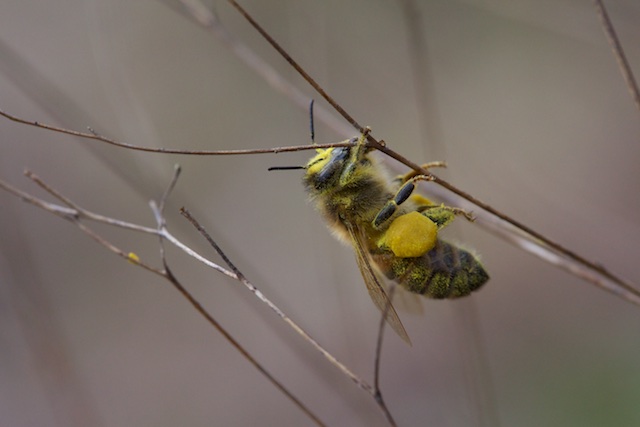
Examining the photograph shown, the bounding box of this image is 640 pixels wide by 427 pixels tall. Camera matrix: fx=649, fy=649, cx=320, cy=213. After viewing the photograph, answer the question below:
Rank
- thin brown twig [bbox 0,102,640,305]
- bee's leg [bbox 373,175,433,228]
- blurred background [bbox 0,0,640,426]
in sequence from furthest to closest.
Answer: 1. blurred background [bbox 0,0,640,426]
2. bee's leg [bbox 373,175,433,228]
3. thin brown twig [bbox 0,102,640,305]

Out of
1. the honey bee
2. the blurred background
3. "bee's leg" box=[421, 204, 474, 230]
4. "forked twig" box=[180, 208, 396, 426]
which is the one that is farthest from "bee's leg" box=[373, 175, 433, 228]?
the blurred background

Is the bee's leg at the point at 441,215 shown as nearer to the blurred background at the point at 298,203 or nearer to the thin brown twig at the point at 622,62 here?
the thin brown twig at the point at 622,62

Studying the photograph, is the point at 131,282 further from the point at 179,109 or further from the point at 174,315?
the point at 179,109

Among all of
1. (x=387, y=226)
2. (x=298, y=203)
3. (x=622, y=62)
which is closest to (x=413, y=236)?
(x=387, y=226)

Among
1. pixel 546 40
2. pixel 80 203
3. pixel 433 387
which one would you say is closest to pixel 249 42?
pixel 80 203

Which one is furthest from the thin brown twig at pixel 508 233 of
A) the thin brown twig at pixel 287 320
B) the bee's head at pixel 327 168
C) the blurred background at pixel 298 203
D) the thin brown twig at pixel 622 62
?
the blurred background at pixel 298 203

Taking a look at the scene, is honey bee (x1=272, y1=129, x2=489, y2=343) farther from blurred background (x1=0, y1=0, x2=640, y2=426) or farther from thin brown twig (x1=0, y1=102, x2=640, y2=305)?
blurred background (x1=0, y1=0, x2=640, y2=426)
